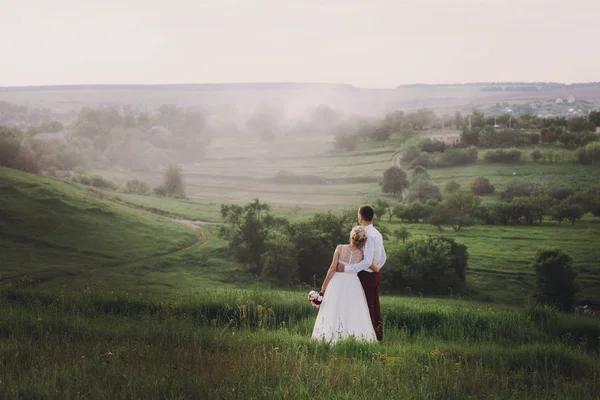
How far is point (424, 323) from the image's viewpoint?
1038cm

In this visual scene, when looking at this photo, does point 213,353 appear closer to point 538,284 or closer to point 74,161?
point 538,284

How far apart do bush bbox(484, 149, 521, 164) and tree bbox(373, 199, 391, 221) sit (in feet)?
14.4

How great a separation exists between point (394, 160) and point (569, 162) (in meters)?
6.49

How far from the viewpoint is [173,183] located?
2442 cm

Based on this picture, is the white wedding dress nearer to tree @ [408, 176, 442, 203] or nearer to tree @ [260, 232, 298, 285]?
tree @ [260, 232, 298, 285]

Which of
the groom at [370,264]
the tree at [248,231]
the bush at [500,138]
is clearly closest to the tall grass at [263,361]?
the groom at [370,264]

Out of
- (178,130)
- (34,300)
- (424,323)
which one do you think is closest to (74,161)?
(178,130)

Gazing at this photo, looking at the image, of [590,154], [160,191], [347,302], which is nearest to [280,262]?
[160,191]

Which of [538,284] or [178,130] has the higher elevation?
[178,130]

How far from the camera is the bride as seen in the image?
7.28 meters

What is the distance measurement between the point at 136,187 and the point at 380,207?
9422 millimetres

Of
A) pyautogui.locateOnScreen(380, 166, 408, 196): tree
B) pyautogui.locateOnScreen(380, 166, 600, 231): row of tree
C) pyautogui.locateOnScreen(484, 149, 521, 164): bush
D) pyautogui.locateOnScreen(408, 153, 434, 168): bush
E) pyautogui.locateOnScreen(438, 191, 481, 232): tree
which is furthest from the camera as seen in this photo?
pyautogui.locateOnScreen(408, 153, 434, 168): bush

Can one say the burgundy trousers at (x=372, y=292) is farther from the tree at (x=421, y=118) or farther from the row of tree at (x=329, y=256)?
the tree at (x=421, y=118)

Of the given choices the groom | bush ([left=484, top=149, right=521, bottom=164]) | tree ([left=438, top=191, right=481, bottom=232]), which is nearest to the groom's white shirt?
the groom
